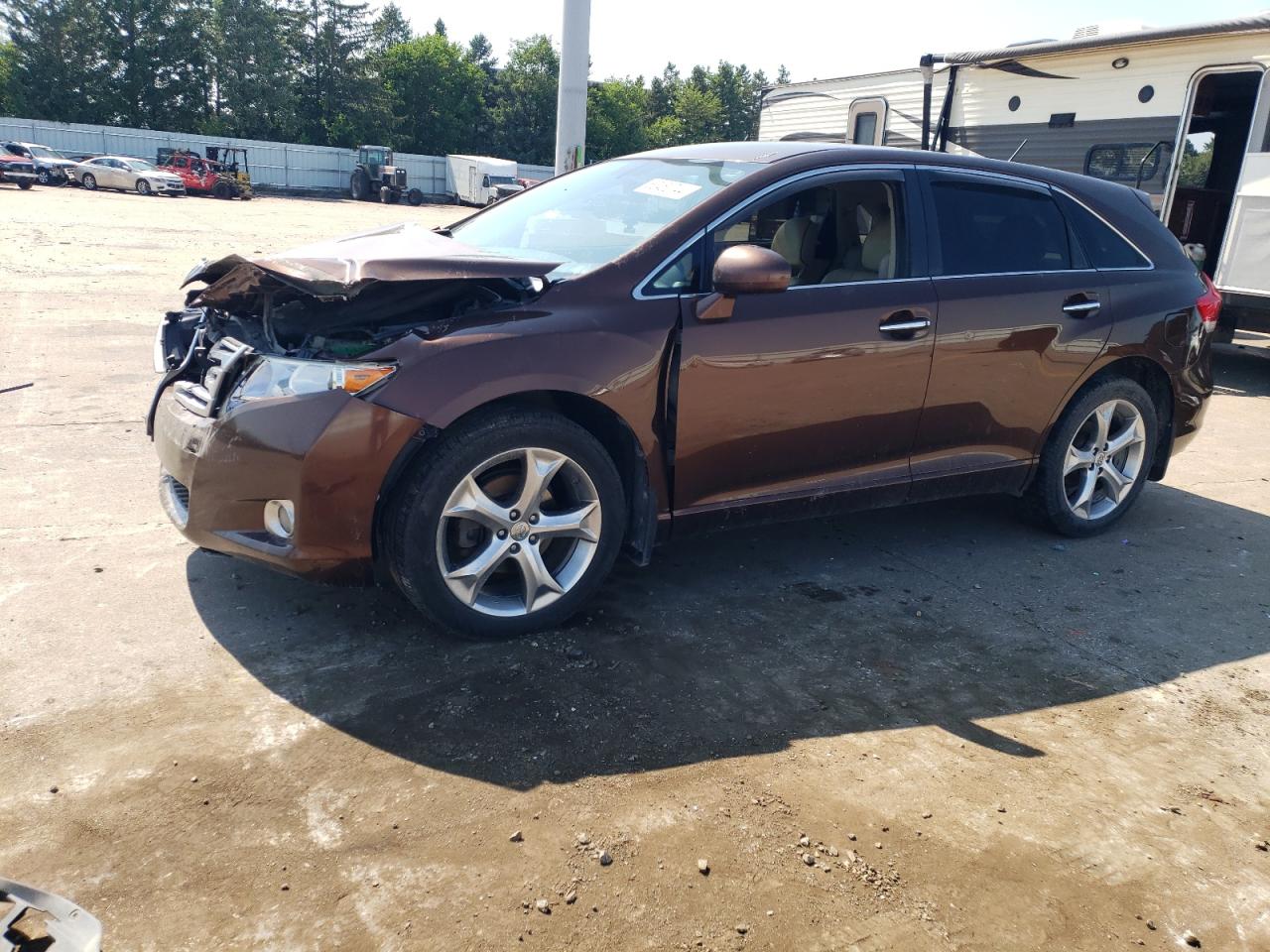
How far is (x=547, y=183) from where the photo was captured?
5027 mm

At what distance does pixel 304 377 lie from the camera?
3350mm

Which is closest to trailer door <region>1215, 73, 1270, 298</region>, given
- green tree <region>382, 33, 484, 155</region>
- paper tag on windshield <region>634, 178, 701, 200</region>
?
paper tag on windshield <region>634, 178, 701, 200</region>

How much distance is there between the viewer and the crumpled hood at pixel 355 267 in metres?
3.36

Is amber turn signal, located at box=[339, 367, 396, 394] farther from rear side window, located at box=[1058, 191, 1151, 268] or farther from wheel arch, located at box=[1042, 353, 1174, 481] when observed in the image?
rear side window, located at box=[1058, 191, 1151, 268]

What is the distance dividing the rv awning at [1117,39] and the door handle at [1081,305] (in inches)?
247

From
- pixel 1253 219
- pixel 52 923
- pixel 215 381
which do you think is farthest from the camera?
pixel 1253 219

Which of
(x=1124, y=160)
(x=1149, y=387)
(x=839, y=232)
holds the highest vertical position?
(x=1124, y=160)

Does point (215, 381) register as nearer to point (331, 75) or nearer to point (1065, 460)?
point (1065, 460)

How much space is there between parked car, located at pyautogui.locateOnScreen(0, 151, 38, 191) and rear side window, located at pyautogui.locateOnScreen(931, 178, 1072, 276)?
35.5 metres

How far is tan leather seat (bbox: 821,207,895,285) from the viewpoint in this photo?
4.34 meters

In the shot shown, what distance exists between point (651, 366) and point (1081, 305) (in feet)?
7.68

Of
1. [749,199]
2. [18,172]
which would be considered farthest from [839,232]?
[18,172]

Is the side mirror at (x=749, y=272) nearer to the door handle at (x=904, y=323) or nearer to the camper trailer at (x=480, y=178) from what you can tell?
the door handle at (x=904, y=323)

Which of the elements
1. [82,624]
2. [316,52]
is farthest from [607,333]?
[316,52]
